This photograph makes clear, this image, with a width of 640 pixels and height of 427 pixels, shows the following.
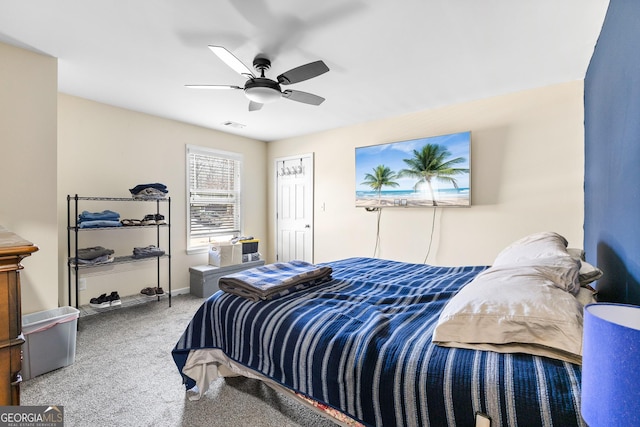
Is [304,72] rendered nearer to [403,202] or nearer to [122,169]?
[403,202]

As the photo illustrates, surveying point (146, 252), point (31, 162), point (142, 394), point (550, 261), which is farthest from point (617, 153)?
point (146, 252)

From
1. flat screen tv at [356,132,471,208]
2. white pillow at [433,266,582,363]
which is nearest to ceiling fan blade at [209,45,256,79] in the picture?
white pillow at [433,266,582,363]

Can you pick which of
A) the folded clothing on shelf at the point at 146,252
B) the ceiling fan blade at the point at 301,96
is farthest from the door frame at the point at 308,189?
the ceiling fan blade at the point at 301,96

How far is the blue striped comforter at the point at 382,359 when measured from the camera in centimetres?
95

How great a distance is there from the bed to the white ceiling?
152cm

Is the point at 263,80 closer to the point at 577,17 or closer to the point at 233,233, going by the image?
the point at 577,17

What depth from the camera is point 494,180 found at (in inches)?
134

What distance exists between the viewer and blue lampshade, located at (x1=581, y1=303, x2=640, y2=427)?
0.53 meters

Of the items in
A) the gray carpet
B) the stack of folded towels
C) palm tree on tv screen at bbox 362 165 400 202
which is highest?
palm tree on tv screen at bbox 362 165 400 202

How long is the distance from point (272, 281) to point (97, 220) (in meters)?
2.50

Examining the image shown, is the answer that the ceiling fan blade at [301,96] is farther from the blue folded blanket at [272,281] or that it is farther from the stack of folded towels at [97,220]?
the stack of folded towels at [97,220]

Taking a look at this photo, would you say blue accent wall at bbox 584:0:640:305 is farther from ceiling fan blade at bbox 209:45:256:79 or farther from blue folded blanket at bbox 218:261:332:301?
ceiling fan blade at bbox 209:45:256:79

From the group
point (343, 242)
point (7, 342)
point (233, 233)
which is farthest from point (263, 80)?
point (233, 233)

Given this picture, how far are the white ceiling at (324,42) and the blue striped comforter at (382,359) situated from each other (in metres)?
1.80
